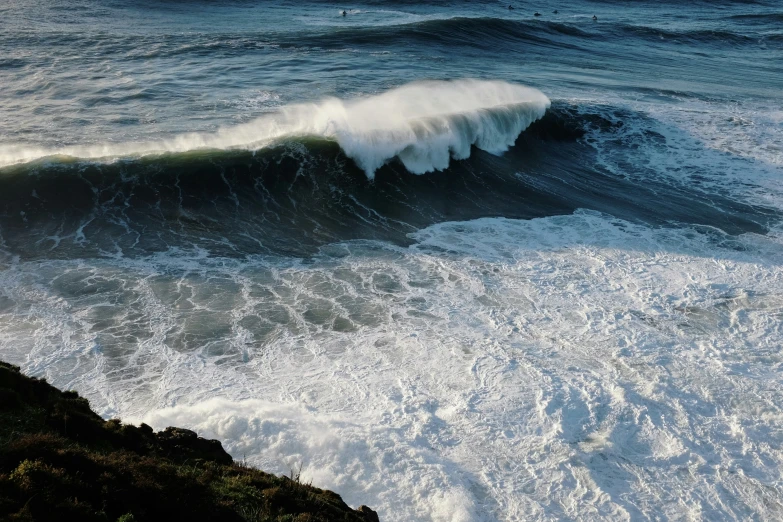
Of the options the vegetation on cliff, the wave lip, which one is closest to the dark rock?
the vegetation on cliff

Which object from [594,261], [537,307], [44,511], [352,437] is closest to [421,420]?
[352,437]

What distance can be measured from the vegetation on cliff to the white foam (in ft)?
4.20

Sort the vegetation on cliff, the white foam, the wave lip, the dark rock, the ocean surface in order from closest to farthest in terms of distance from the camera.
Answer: the vegetation on cliff < the dark rock < the white foam < the ocean surface < the wave lip

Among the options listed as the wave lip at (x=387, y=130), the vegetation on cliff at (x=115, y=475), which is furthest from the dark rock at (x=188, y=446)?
the wave lip at (x=387, y=130)

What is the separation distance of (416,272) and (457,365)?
11.3 feet

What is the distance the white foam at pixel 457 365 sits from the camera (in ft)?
25.6

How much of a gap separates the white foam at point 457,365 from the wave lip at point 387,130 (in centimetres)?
572

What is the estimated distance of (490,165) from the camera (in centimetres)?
2064

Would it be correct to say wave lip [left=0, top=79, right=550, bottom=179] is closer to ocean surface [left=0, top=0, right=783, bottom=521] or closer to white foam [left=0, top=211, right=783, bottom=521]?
ocean surface [left=0, top=0, right=783, bottom=521]

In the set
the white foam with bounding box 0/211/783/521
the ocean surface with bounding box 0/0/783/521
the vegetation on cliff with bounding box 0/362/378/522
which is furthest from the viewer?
the ocean surface with bounding box 0/0/783/521

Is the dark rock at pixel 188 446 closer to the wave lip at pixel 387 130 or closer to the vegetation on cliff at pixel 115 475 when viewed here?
the vegetation on cliff at pixel 115 475

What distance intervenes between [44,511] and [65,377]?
4827mm

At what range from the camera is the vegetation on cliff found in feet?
16.3

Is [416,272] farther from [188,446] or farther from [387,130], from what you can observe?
[387,130]
